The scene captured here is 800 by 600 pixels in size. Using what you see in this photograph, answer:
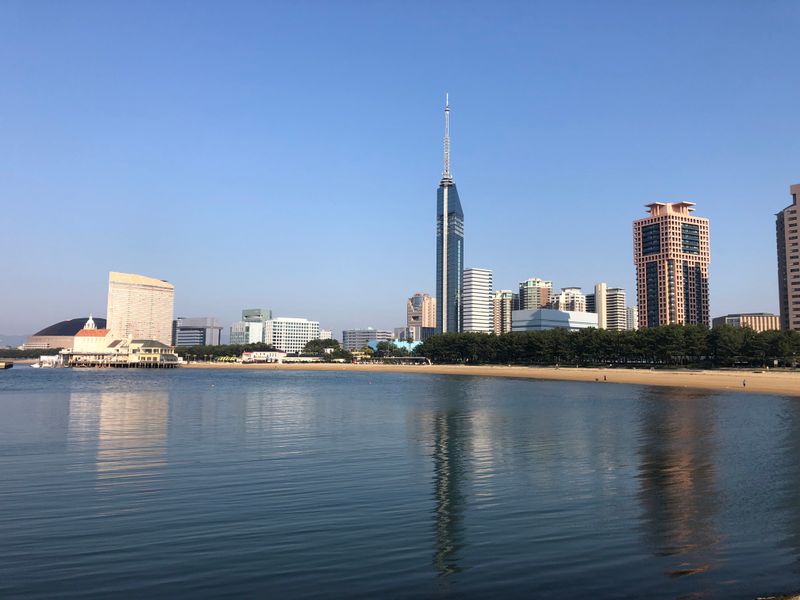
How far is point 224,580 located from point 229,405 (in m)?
46.5

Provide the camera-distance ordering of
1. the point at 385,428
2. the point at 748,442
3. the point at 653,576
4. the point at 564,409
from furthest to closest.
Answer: the point at 564,409, the point at 385,428, the point at 748,442, the point at 653,576

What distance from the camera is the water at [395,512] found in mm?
12484

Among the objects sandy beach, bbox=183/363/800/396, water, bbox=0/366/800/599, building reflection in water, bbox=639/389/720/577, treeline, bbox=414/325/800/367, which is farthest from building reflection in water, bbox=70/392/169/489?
treeline, bbox=414/325/800/367

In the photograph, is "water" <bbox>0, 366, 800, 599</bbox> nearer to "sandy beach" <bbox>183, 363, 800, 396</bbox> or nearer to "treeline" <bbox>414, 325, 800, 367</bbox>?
"sandy beach" <bbox>183, 363, 800, 396</bbox>

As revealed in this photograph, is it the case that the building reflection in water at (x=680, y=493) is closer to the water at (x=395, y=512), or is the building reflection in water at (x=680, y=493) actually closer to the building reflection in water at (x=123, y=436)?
the water at (x=395, y=512)

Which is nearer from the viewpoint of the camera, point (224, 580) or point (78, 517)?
point (224, 580)

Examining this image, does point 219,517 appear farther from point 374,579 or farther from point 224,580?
point 374,579

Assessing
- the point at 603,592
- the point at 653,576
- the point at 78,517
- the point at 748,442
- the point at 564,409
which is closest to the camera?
the point at 603,592

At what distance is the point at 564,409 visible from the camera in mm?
55719

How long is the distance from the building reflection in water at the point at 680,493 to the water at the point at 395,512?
99 mm

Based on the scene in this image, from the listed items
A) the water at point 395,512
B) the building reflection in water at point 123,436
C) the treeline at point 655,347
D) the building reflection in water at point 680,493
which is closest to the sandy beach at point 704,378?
the treeline at point 655,347

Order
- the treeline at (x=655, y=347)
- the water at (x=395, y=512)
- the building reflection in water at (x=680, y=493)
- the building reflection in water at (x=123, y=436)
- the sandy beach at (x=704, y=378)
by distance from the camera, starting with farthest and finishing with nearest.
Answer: the treeline at (x=655, y=347)
the sandy beach at (x=704, y=378)
the building reflection in water at (x=123, y=436)
the building reflection in water at (x=680, y=493)
the water at (x=395, y=512)

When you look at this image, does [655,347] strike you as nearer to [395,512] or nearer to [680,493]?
[680,493]

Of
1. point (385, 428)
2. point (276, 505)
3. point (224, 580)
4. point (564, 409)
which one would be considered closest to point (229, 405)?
point (385, 428)
